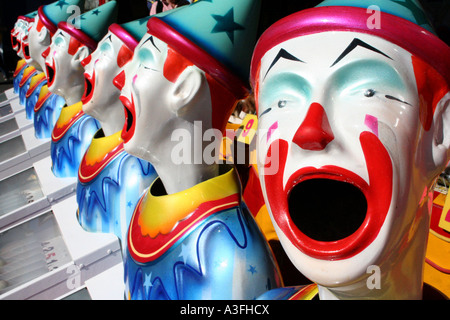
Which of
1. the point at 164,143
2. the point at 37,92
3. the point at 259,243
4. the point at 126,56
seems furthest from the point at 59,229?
the point at 37,92

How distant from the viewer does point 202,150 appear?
4.18 feet

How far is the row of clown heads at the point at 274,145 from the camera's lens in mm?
656

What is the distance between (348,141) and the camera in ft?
2.15

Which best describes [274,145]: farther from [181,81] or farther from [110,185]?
[110,185]

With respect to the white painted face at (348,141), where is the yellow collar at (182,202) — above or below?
below

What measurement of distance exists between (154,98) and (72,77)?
4.44 ft

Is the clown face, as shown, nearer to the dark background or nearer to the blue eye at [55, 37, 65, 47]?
the dark background

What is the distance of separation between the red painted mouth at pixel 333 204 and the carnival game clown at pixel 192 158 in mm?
377

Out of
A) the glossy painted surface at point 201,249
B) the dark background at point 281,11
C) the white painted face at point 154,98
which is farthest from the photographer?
the white painted face at point 154,98

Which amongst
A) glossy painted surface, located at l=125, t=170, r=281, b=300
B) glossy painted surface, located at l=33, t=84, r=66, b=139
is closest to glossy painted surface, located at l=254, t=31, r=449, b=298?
glossy painted surface, located at l=125, t=170, r=281, b=300

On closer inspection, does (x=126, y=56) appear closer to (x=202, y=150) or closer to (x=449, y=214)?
(x=202, y=150)

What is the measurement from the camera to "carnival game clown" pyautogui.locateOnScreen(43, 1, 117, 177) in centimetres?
217

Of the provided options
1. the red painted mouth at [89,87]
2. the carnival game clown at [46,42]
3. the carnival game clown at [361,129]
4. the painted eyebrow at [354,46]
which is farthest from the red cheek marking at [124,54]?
the painted eyebrow at [354,46]

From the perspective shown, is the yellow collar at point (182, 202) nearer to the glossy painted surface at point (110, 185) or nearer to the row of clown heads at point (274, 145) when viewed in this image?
the row of clown heads at point (274, 145)
